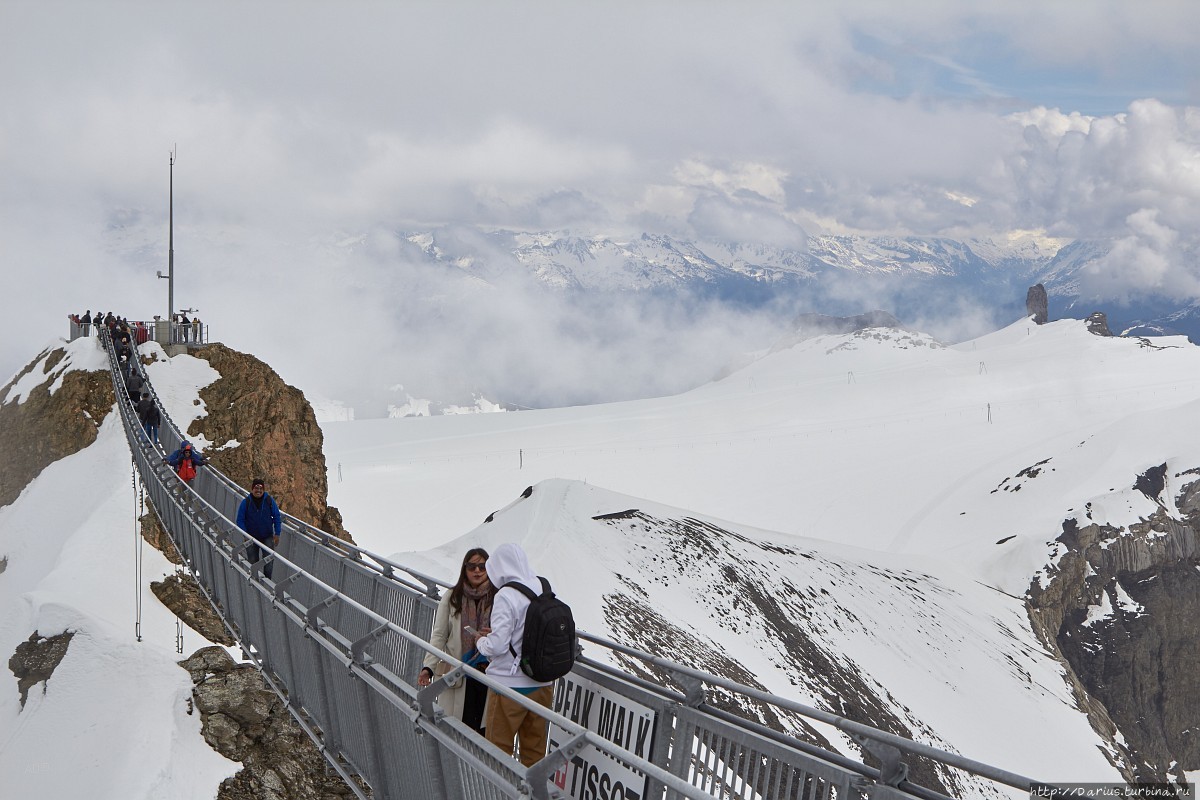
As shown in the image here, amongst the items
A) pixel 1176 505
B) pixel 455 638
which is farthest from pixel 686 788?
pixel 1176 505

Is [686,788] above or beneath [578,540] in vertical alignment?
above

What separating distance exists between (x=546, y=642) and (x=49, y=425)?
88.5 ft

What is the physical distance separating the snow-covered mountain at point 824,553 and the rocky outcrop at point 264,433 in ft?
3.86

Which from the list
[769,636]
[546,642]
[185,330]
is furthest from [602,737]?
Answer: [769,636]

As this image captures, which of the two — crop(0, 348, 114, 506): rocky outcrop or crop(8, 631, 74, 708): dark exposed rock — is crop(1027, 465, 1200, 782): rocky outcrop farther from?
crop(8, 631, 74, 708): dark exposed rock

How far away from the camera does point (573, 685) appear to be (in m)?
6.49

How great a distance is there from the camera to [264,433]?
2956 cm

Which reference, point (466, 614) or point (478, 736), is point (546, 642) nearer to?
point (478, 736)

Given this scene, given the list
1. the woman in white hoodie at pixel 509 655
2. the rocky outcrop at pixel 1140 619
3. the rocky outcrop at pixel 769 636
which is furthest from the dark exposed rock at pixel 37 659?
the rocky outcrop at pixel 1140 619

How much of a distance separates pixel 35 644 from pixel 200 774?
5005 mm

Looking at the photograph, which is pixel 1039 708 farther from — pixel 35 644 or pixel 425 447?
pixel 425 447

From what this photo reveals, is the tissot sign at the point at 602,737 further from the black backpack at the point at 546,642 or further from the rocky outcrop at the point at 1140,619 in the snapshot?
the rocky outcrop at the point at 1140,619

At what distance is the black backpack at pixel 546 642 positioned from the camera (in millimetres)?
5734

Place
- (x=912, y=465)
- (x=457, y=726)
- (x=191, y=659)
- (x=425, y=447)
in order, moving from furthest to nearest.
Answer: (x=425, y=447), (x=912, y=465), (x=191, y=659), (x=457, y=726)
